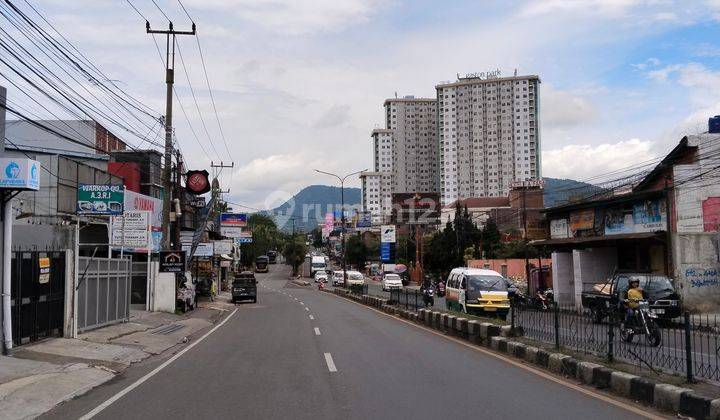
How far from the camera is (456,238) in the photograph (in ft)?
255

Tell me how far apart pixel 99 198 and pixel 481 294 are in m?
15.4

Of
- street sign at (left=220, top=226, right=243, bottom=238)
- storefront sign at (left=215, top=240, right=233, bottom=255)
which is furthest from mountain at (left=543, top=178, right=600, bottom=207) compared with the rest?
street sign at (left=220, top=226, right=243, bottom=238)

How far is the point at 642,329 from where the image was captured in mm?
12695

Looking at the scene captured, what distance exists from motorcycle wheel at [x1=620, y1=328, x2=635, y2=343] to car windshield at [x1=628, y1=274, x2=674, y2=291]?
1046cm

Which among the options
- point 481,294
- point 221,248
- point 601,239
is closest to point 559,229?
point 601,239

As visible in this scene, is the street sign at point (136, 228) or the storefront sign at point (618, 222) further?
the storefront sign at point (618, 222)

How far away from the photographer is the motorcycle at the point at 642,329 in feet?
40.1

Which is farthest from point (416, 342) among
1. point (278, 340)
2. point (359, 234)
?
point (359, 234)

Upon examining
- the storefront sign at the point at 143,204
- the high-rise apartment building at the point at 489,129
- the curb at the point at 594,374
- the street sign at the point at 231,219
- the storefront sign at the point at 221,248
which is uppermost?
the high-rise apartment building at the point at 489,129

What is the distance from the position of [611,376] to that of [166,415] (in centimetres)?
642

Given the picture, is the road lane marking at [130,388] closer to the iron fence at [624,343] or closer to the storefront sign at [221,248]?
the iron fence at [624,343]

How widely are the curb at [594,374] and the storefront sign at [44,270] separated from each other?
1096 cm

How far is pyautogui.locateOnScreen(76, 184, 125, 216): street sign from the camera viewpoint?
2456 centimetres

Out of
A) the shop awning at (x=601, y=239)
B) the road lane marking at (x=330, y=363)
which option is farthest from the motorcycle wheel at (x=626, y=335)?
the shop awning at (x=601, y=239)
